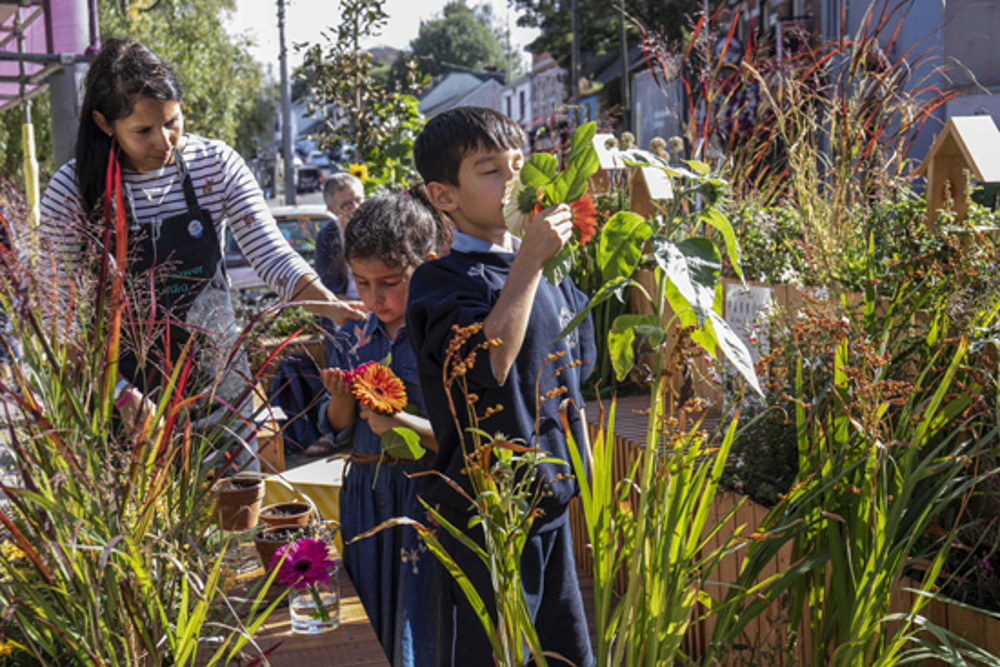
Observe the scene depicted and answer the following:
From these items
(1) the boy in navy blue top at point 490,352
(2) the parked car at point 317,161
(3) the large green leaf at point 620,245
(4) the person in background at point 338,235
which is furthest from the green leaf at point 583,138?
(2) the parked car at point 317,161

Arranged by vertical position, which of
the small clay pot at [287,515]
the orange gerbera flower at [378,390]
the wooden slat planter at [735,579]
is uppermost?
the orange gerbera flower at [378,390]

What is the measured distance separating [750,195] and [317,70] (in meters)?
4.01

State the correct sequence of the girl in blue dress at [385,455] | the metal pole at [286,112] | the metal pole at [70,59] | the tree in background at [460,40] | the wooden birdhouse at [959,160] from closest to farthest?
the girl in blue dress at [385,455] → the wooden birdhouse at [959,160] → the metal pole at [70,59] → the metal pole at [286,112] → the tree in background at [460,40]

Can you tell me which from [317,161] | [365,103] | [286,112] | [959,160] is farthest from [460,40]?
[959,160]

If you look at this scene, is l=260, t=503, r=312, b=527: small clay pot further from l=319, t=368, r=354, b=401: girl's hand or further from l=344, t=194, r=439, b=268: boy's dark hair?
l=344, t=194, r=439, b=268: boy's dark hair

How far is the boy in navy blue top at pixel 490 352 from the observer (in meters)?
1.90

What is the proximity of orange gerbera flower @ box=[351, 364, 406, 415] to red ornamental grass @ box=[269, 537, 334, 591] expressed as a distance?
0.96 feet

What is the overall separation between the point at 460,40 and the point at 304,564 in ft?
329

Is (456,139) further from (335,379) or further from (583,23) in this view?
(583,23)

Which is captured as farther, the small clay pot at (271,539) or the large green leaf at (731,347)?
the small clay pot at (271,539)

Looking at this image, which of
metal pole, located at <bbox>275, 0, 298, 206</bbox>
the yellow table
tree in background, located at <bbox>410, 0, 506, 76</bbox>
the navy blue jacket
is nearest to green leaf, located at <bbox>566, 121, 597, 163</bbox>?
the navy blue jacket

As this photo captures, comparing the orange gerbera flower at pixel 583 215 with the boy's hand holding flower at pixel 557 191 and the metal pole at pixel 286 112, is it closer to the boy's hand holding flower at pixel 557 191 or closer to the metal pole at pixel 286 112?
the boy's hand holding flower at pixel 557 191

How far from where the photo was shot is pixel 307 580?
1.75 m

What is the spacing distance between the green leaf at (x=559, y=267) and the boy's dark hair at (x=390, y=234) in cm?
112
